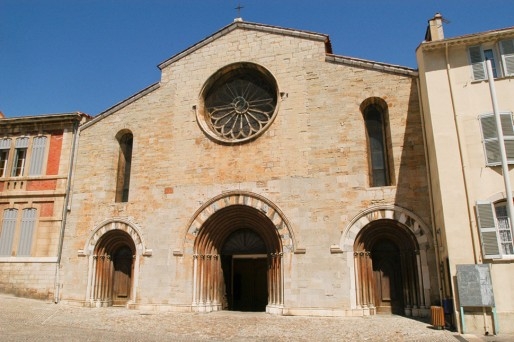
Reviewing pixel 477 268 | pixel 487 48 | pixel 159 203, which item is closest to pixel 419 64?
pixel 487 48

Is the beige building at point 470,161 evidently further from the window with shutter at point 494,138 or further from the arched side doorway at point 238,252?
the arched side doorway at point 238,252

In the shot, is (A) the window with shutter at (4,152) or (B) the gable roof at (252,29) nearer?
(B) the gable roof at (252,29)

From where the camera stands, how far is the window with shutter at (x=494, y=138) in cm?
1065

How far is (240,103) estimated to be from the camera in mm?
15719

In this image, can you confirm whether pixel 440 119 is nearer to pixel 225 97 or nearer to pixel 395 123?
pixel 395 123

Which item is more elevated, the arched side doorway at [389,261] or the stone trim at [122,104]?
the stone trim at [122,104]

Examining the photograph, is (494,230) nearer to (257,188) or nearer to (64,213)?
(257,188)

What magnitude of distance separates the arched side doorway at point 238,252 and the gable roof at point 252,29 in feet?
19.3

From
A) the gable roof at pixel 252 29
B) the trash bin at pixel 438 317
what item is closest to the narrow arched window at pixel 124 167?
the gable roof at pixel 252 29

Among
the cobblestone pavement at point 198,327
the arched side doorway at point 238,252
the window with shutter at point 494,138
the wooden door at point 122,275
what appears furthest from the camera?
the wooden door at point 122,275

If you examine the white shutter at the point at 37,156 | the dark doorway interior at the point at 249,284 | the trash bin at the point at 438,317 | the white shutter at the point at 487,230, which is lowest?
the trash bin at the point at 438,317

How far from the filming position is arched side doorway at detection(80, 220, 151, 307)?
1515 cm

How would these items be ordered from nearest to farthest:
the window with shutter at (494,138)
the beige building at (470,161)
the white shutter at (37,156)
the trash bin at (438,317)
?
the beige building at (470,161), the trash bin at (438,317), the window with shutter at (494,138), the white shutter at (37,156)

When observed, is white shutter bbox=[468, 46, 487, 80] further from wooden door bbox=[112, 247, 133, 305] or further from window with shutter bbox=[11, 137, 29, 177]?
window with shutter bbox=[11, 137, 29, 177]
